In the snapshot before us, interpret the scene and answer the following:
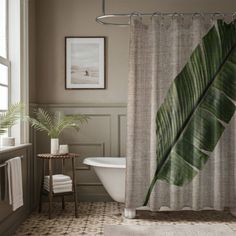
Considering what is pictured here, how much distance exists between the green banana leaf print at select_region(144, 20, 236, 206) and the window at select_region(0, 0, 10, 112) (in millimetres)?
1536

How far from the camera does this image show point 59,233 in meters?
3.59

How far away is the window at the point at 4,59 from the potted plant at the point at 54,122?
33 centimetres

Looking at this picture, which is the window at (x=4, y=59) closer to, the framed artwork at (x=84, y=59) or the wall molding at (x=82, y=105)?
the wall molding at (x=82, y=105)

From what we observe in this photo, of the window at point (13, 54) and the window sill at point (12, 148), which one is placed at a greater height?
the window at point (13, 54)

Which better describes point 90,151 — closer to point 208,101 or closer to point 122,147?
point 122,147

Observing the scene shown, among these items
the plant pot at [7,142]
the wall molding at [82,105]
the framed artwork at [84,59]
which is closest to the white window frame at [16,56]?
the plant pot at [7,142]

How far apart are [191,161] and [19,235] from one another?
5.84 ft

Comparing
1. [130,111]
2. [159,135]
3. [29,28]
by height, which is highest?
[29,28]

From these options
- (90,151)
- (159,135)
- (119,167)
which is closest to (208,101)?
(159,135)

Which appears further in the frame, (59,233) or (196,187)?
(196,187)

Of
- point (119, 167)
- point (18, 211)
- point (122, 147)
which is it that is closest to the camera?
point (18, 211)

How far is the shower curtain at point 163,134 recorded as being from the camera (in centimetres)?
397

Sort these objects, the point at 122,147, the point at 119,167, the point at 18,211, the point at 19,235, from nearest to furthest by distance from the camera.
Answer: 1. the point at 19,235
2. the point at 18,211
3. the point at 119,167
4. the point at 122,147

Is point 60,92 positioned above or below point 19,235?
above
